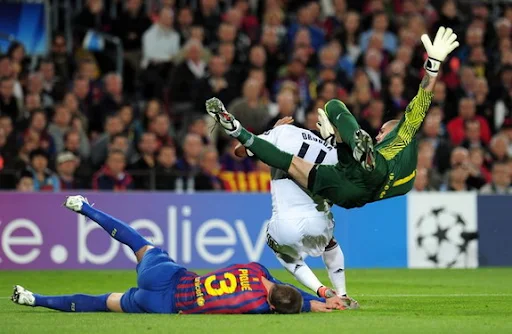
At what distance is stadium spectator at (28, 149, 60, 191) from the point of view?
18.1 m

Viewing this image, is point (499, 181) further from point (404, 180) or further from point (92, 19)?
point (404, 180)

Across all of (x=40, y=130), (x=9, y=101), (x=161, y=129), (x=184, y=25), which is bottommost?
(x=40, y=130)

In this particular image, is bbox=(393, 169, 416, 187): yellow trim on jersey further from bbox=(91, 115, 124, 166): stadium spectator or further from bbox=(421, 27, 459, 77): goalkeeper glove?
bbox=(91, 115, 124, 166): stadium spectator

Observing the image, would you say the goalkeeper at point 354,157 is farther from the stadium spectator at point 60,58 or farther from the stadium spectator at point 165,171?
the stadium spectator at point 60,58

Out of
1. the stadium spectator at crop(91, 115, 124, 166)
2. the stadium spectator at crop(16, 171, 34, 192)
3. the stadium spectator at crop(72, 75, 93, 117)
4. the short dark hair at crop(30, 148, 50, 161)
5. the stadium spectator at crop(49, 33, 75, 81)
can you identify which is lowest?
the stadium spectator at crop(16, 171, 34, 192)

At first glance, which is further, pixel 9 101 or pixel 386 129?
pixel 9 101

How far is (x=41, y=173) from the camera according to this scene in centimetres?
1820

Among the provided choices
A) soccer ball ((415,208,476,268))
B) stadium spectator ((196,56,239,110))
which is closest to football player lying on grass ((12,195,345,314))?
soccer ball ((415,208,476,268))

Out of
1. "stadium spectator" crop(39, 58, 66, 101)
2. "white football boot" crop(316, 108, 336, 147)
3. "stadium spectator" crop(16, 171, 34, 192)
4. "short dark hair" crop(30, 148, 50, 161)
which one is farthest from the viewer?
"stadium spectator" crop(39, 58, 66, 101)

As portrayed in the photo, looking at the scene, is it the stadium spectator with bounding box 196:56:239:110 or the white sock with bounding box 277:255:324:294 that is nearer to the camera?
the white sock with bounding box 277:255:324:294


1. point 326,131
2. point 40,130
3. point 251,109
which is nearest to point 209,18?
point 251,109

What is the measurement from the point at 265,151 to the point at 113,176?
7970 millimetres

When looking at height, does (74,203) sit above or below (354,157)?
below

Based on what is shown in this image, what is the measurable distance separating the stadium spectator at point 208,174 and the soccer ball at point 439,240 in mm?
3285
